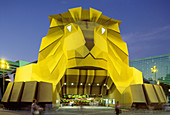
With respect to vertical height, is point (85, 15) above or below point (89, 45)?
above

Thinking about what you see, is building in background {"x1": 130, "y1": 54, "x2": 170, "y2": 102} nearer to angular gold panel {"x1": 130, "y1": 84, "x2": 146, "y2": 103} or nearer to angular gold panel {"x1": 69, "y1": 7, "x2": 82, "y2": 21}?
angular gold panel {"x1": 130, "y1": 84, "x2": 146, "y2": 103}

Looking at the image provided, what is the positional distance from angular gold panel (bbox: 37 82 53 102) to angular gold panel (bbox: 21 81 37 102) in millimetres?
930

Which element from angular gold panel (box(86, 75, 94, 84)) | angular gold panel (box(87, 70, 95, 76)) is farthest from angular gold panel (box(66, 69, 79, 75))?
angular gold panel (box(86, 75, 94, 84))

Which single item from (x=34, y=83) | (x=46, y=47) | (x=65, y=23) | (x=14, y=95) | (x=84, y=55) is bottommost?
(x=14, y=95)

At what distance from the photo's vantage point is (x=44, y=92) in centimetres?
2619

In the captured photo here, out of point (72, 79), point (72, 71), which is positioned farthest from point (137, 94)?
point (72, 79)

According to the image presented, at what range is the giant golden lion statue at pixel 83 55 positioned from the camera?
2881 cm

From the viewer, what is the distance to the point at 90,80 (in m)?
33.3

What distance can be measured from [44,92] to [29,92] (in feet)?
7.08

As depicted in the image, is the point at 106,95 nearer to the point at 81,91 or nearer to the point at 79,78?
the point at 81,91

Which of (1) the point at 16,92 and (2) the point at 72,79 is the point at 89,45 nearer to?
(2) the point at 72,79

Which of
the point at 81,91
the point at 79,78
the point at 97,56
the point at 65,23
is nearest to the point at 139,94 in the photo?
the point at 97,56

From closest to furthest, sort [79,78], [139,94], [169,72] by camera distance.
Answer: [139,94] → [79,78] → [169,72]

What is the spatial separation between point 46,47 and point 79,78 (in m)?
8.24
